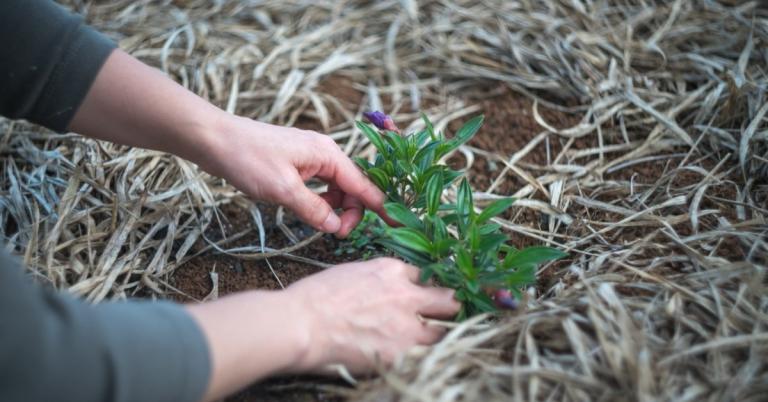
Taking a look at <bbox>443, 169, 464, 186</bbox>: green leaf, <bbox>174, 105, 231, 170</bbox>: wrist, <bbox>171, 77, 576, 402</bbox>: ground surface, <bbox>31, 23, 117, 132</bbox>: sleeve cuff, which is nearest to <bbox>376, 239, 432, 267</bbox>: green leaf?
<bbox>443, 169, 464, 186</bbox>: green leaf

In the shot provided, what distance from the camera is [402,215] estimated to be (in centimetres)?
165

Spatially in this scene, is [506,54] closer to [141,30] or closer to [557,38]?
[557,38]

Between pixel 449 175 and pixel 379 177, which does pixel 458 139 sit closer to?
pixel 449 175

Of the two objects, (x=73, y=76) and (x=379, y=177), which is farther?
(x=379, y=177)

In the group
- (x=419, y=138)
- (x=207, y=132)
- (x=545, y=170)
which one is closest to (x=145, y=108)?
(x=207, y=132)

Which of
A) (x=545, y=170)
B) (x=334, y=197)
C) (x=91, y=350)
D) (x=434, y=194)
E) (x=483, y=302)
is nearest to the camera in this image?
(x=91, y=350)

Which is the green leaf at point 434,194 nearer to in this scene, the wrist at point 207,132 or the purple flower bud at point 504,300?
the purple flower bud at point 504,300

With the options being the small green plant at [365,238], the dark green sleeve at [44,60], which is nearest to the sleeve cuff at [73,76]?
the dark green sleeve at [44,60]

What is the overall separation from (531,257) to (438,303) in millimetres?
242

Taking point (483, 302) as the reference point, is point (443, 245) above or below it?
above

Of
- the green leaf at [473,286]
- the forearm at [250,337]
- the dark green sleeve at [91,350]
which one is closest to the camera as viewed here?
the dark green sleeve at [91,350]

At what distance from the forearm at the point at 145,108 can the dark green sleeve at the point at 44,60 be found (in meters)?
0.03

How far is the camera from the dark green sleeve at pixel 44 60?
1.59m

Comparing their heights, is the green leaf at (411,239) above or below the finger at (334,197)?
above
